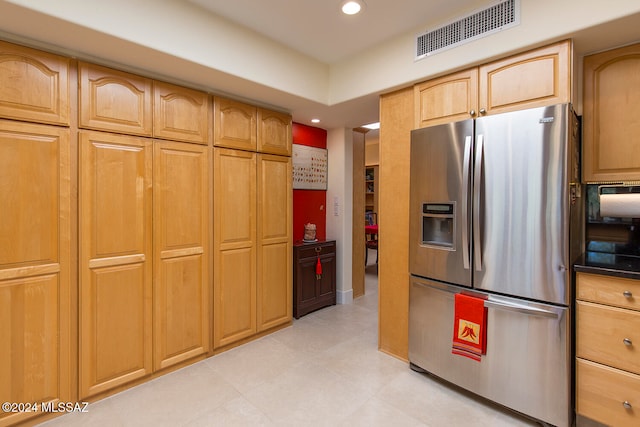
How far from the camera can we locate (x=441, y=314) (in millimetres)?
2262

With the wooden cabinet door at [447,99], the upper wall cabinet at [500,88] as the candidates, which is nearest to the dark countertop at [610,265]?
the upper wall cabinet at [500,88]

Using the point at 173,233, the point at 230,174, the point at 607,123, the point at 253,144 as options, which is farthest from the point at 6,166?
the point at 607,123

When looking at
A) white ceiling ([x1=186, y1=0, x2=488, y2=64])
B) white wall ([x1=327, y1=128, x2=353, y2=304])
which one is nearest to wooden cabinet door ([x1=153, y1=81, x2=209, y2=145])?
white ceiling ([x1=186, y1=0, x2=488, y2=64])

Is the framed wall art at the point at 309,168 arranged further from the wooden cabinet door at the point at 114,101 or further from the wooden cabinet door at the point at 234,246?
the wooden cabinet door at the point at 114,101

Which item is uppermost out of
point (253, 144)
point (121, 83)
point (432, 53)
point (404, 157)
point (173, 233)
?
point (432, 53)

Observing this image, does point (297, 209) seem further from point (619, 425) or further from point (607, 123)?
point (619, 425)

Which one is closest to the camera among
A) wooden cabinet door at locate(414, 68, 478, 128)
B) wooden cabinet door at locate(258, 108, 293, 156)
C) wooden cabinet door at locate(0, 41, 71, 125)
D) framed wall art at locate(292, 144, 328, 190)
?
wooden cabinet door at locate(0, 41, 71, 125)

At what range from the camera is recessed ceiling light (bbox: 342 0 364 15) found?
81.4 inches

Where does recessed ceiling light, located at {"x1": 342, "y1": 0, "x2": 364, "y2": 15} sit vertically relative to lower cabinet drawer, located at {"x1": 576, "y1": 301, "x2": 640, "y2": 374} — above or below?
above

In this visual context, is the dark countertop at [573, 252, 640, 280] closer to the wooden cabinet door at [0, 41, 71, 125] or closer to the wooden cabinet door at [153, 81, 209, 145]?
the wooden cabinet door at [153, 81, 209, 145]

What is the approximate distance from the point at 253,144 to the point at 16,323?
2.04 m

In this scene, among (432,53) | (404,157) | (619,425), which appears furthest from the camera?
(404,157)

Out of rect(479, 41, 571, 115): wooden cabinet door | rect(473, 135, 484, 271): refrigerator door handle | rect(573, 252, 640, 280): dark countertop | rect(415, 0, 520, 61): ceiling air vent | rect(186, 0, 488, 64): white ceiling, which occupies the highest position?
rect(186, 0, 488, 64): white ceiling

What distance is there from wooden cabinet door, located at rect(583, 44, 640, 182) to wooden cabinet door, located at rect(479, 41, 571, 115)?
36 cm
